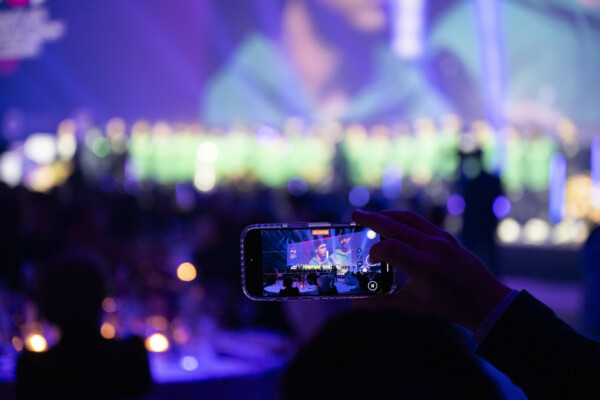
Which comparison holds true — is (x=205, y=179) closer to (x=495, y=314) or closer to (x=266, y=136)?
(x=266, y=136)

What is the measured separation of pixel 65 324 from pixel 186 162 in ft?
28.6

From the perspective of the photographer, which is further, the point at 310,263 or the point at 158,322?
the point at 158,322

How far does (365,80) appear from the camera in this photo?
9.33 m

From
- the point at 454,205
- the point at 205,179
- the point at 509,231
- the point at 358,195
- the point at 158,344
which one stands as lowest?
the point at 509,231

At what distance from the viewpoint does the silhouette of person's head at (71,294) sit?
6.96ft

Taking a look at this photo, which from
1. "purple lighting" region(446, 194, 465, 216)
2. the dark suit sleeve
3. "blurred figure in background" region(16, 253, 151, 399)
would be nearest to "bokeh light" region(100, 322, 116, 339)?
"blurred figure in background" region(16, 253, 151, 399)

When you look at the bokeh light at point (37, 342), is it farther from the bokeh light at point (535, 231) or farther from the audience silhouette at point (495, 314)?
the bokeh light at point (535, 231)

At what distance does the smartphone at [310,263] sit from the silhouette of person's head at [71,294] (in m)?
Result: 1.31

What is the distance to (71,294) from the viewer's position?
2143mm

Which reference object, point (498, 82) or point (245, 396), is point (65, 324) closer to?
point (245, 396)

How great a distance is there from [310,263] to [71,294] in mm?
1392

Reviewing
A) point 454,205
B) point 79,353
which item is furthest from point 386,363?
point 454,205

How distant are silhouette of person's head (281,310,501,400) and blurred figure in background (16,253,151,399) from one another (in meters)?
1.55

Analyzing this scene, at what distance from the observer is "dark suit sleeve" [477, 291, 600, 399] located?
2.23ft
